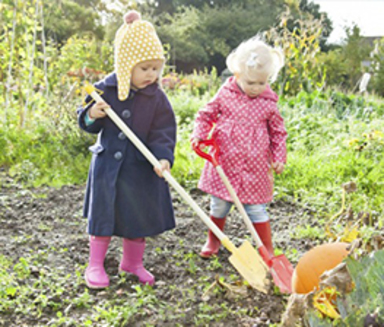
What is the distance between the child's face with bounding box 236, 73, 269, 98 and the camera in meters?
3.32

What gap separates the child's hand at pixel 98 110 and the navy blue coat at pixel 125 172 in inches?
3.6

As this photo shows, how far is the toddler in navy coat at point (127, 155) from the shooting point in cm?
293

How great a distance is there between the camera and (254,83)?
3355mm

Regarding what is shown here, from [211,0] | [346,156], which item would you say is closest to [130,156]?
[346,156]

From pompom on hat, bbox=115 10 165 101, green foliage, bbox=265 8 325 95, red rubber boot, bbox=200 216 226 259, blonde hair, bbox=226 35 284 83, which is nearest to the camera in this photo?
pompom on hat, bbox=115 10 165 101

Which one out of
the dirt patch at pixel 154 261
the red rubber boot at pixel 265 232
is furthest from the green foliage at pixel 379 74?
the red rubber boot at pixel 265 232

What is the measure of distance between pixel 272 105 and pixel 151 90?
0.86 meters

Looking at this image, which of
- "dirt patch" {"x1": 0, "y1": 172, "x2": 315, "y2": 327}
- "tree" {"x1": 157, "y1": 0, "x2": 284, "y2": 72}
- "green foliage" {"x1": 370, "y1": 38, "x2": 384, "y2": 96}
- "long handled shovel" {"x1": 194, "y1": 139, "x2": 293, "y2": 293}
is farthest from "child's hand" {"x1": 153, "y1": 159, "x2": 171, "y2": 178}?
"tree" {"x1": 157, "y1": 0, "x2": 284, "y2": 72}

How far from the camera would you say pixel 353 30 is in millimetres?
19750

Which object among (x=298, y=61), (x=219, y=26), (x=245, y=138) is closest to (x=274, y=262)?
(x=245, y=138)

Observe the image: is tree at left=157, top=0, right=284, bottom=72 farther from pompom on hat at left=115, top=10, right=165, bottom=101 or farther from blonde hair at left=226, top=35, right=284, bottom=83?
pompom on hat at left=115, top=10, right=165, bottom=101

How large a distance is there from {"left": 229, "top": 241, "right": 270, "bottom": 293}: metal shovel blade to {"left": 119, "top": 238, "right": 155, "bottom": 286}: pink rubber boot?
551mm

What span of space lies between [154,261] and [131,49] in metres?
1.37

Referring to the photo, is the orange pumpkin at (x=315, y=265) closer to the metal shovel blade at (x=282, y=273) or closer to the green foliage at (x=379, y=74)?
the metal shovel blade at (x=282, y=273)
